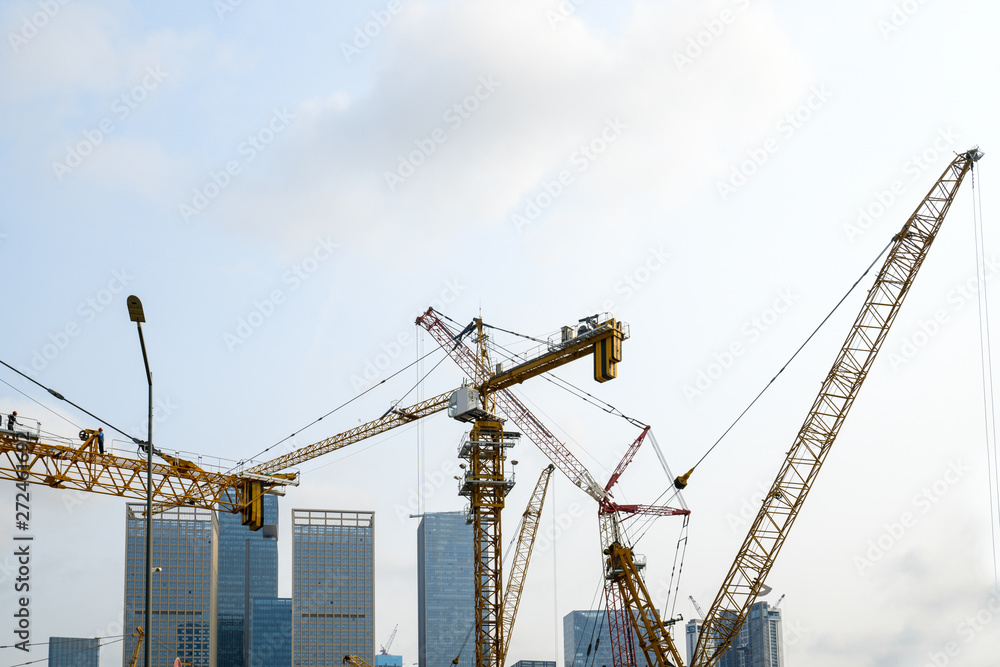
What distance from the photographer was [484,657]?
367 ft

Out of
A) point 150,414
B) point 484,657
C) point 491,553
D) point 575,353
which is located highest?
point 575,353

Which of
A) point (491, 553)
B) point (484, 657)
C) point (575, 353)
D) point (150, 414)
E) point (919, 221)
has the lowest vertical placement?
point (484, 657)

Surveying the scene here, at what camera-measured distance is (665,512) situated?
120188 mm

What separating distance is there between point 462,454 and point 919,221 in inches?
1828

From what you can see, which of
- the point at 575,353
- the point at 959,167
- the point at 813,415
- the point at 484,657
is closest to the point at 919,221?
the point at 959,167

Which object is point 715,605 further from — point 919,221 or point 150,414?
point 150,414

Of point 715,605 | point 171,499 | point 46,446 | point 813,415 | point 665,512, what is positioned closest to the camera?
point 46,446

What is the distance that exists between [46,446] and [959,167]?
70.3 metres

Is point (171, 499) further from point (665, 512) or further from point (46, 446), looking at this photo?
point (665, 512)

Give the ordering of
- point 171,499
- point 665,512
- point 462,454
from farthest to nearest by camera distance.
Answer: point 665,512 → point 462,454 → point 171,499

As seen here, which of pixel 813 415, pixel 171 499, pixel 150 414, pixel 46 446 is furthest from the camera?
pixel 813 415

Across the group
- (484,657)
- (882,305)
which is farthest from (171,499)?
(882,305)

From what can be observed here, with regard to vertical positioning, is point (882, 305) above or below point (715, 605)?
above

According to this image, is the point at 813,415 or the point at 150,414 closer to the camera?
the point at 150,414
